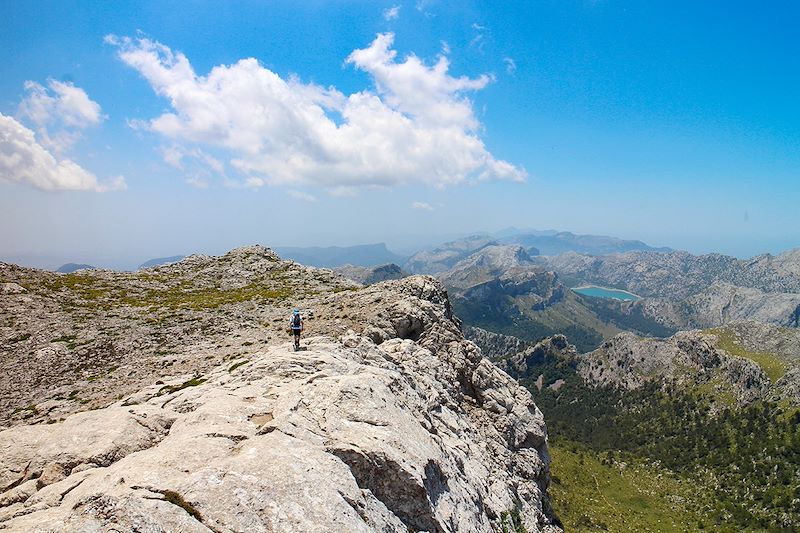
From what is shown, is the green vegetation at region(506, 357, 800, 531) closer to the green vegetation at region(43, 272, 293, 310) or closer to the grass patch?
the green vegetation at region(43, 272, 293, 310)

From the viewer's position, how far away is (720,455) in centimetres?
14888

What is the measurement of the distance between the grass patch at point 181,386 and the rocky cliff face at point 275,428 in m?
0.15

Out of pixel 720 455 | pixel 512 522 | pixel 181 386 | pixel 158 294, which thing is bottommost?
pixel 720 455

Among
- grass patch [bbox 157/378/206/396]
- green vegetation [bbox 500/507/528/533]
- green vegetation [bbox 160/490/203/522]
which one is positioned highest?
green vegetation [bbox 160/490/203/522]

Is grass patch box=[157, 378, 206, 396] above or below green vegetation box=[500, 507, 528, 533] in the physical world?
above

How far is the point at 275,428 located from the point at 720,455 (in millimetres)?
191847

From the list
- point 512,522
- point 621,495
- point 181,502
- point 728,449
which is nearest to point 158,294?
point 181,502

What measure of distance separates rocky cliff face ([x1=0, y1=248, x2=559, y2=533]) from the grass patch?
155 millimetres

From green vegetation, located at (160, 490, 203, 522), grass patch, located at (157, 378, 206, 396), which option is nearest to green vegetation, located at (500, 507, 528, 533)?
green vegetation, located at (160, 490, 203, 522)

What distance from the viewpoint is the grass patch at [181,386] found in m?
23.5

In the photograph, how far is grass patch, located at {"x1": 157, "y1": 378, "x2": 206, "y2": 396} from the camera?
77.2 ft

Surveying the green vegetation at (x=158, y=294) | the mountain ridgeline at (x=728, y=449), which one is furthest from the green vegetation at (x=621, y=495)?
the green vegetation at (x=158, y=294)

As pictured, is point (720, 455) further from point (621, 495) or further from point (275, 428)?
point (275, 428)

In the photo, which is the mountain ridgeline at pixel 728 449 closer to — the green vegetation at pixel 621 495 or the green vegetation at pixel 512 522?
the green vegetation at pixel 621 495
